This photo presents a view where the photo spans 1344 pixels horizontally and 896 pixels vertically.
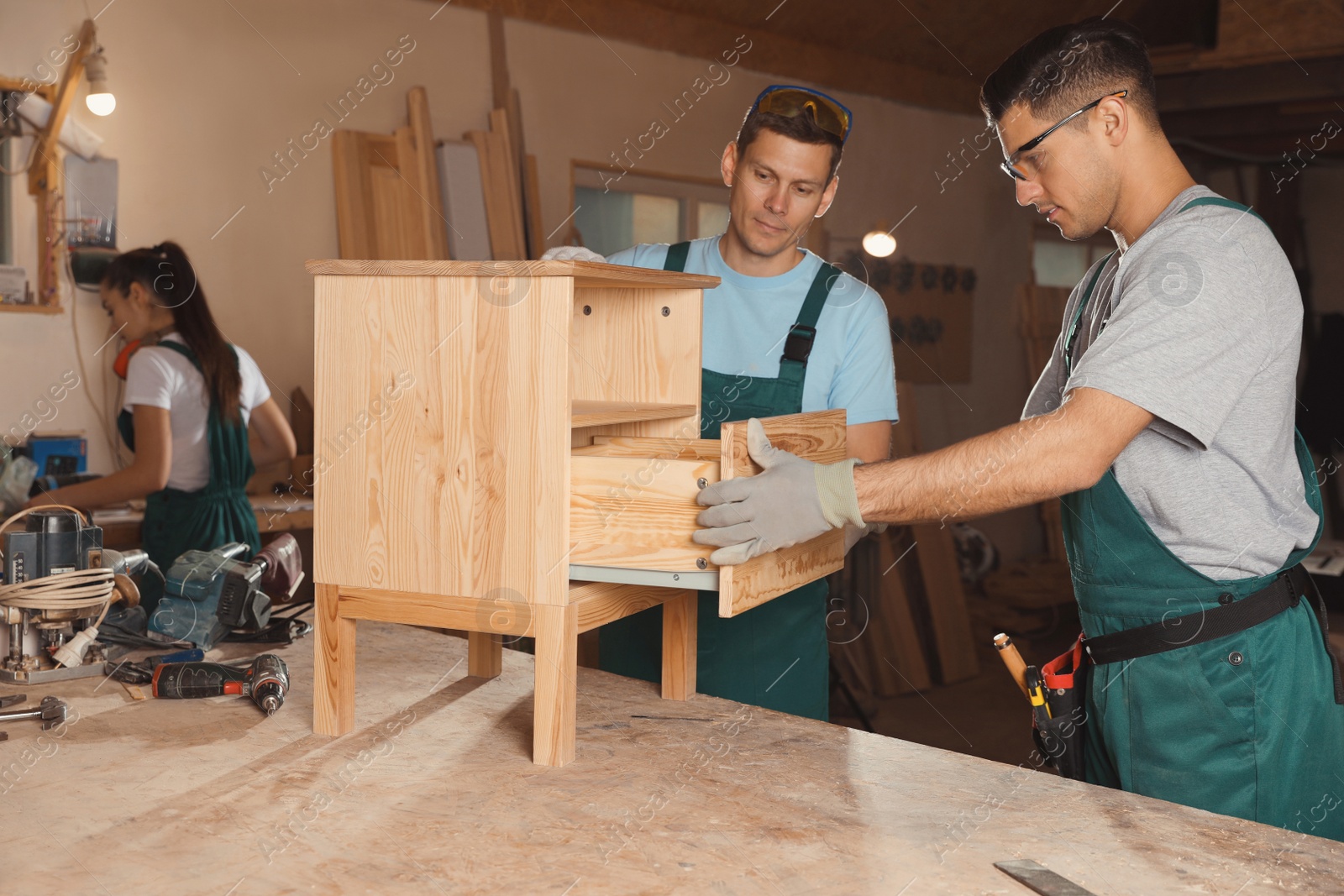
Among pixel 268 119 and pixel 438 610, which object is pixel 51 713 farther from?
pixel 268 119

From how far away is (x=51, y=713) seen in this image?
1.70 meters

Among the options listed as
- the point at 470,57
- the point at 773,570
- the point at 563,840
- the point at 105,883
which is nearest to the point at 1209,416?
the point at 773,570

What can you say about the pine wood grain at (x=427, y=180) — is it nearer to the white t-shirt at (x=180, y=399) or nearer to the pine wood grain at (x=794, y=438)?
the white t-shirt at (x=180, y=399)

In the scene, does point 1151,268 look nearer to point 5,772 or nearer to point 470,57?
point 5,772

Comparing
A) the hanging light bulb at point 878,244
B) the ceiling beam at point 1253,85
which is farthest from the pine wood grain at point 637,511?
the hanging light bulb at point 878,244

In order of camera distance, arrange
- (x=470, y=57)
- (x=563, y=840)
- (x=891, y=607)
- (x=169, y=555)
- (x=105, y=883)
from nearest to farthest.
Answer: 1. (x=105, y=883)
2. (x=563, y=840)
3. (x=169, y=555)
4. (x=470, y=57)
5. (x=891, y=607)

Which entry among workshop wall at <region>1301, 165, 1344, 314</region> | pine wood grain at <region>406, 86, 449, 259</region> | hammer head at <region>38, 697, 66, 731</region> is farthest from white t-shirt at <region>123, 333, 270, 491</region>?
workshop wall at <region>1301, 165, 1344, 314</region>

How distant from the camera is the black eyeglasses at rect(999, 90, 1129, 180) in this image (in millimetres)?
1672

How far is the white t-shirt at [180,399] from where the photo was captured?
3.41m

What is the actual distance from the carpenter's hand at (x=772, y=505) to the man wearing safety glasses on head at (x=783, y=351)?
69 cm

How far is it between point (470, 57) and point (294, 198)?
1.08m

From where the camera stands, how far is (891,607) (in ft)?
19.4

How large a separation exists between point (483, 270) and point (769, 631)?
1.09m

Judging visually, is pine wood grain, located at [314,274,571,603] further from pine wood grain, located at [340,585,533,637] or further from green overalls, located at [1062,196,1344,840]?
green overalls, located at [1062,196,1344,840]
